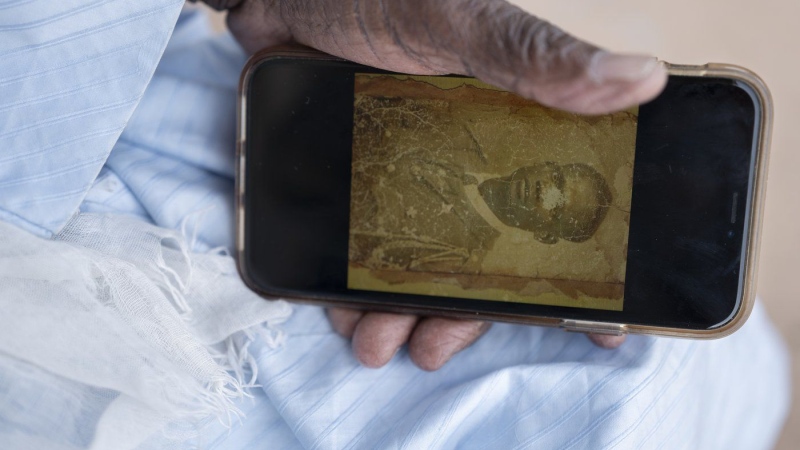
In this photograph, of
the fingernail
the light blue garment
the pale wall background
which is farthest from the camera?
the pale wall background

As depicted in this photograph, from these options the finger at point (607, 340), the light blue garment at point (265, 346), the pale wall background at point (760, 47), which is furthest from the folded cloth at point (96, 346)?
the pale wall background at point (760, 47)

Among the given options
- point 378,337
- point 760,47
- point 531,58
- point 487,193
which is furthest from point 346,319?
point 760,47

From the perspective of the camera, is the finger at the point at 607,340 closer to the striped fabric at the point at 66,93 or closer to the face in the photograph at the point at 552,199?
the face in the photograph at the point at 552,199

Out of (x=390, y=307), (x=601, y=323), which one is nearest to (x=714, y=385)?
(x=601, y=323)

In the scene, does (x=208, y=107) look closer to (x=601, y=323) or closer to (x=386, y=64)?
(x=386, y=64)

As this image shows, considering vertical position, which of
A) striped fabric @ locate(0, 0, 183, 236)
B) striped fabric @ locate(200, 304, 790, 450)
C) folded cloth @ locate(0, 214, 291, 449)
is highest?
striped fabric @ locate(0, 0, 183, 236)

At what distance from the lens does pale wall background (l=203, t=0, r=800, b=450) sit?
77cm

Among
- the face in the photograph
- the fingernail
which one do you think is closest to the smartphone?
the face in the photograph

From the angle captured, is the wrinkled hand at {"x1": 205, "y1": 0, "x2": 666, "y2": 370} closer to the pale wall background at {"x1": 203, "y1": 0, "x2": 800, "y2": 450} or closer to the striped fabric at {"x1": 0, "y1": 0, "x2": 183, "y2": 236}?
the striped fabric at {"x1": 0, "y1": 0, "x2": 183, "y2": 236}

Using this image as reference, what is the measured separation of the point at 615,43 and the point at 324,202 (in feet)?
1.73

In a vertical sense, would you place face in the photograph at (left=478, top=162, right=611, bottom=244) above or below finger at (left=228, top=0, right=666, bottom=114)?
below

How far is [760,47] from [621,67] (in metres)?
0.61

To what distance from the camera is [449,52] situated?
0.36m

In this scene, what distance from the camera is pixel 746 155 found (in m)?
0.41
